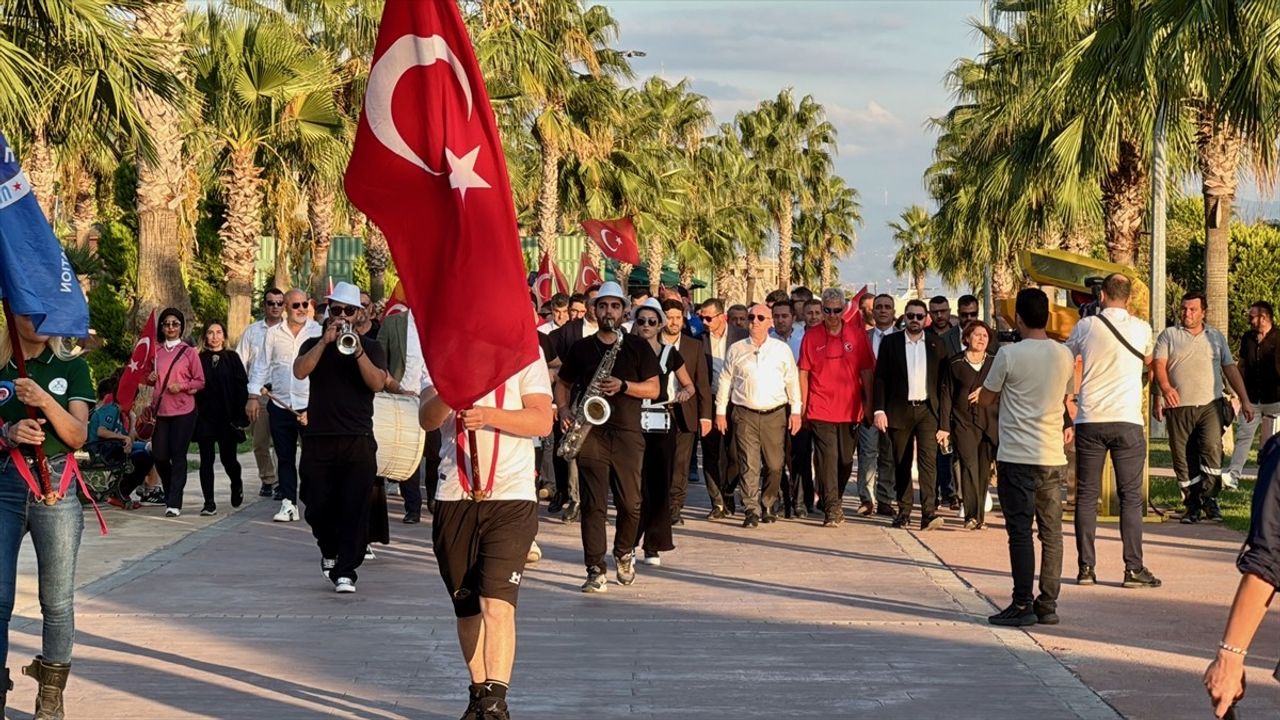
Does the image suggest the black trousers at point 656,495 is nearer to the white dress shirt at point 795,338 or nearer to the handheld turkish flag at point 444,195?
the white dress shirt at point 795,338

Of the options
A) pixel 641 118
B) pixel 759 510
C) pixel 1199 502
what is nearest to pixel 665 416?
pixel 759 510

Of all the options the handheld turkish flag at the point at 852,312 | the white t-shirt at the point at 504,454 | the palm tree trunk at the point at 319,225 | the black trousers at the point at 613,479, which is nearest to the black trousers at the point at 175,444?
the black trousers at the point at 613,479

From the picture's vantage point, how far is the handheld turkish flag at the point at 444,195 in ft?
20.9

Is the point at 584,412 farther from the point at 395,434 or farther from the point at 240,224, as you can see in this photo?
the point at 240,224

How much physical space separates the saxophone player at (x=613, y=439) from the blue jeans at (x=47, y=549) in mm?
4580

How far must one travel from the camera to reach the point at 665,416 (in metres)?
12.7

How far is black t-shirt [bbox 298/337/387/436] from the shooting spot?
463 inches

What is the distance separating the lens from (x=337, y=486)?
11734 mm

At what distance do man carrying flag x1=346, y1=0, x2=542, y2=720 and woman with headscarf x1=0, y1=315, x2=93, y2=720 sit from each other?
4.59ft

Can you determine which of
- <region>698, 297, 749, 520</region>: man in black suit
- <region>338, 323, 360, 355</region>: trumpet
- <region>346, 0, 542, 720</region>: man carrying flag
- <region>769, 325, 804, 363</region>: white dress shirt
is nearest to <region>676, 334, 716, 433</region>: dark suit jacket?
<region>698, 297, 749, 520</region>: man in black suit

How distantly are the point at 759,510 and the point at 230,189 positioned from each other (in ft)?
50.9

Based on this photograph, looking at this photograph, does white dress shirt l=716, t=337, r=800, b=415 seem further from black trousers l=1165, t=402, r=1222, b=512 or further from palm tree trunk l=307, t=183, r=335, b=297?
palm tree trunk l=307, t=183, r=335, b=297

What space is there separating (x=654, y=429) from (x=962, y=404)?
3.73m

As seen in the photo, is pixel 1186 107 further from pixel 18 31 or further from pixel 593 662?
pixel 593 662
